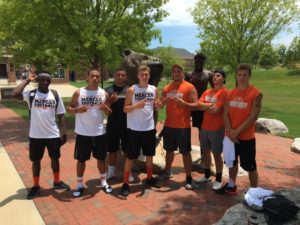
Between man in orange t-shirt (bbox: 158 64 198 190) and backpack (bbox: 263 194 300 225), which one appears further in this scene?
man in orange t-shirt (bbox: 158 64 198 190)

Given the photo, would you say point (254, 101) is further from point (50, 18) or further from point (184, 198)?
point (50, 18)

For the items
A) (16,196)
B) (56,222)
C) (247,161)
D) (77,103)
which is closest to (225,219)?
(247,161)

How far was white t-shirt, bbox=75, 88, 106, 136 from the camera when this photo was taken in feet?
15.6

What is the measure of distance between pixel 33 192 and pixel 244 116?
3.33 metres

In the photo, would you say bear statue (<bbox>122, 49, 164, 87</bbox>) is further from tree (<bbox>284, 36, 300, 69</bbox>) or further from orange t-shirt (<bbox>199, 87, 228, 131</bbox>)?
tree (<bbox>284, 36, 300, 69</bbox>)

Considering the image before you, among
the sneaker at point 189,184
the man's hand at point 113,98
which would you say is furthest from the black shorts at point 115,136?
the sneaker at point 189,184

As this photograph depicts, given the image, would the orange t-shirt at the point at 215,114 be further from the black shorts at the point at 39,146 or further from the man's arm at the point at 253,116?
the black shorts at the point at 39,146

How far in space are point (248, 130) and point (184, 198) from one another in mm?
1407

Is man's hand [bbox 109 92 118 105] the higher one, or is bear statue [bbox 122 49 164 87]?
bear statue [bbox 122 49 164 87]

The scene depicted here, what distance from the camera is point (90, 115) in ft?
15.6

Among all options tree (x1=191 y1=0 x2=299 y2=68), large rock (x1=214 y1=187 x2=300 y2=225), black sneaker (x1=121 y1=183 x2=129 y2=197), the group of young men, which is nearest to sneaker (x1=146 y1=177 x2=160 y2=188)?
the group of young men

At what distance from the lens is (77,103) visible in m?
4.76

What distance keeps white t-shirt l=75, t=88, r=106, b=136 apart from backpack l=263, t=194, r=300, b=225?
8.77 ft

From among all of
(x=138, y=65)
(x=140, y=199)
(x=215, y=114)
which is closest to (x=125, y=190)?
(x=140, y=199)
